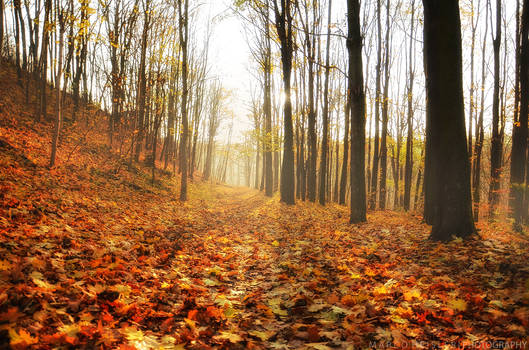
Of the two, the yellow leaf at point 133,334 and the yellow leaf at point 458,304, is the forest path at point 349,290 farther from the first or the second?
the yellow leaf at point 133,334

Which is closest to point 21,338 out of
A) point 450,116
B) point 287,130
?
point 450,116

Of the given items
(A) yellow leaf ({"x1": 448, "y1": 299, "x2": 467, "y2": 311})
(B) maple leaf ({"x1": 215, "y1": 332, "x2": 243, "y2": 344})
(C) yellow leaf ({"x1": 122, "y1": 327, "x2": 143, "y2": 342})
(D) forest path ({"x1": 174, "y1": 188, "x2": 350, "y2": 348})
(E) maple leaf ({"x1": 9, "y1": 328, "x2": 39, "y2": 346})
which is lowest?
(D) forest path ({"x1": 174, "y1": 188, "x2": 350, "y2": 348})

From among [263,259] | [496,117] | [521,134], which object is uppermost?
[496,117]

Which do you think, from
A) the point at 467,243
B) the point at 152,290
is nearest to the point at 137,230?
the point at 152,290

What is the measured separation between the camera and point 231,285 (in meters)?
3.77

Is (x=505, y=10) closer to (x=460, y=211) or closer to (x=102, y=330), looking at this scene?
(x=460, y=211)

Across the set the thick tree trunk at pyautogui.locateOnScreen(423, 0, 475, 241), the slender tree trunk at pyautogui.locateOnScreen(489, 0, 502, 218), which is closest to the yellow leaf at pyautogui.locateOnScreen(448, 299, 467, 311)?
the thick tree trunk at pyautogui.locateOnScreen(423, 0, 475, 241)

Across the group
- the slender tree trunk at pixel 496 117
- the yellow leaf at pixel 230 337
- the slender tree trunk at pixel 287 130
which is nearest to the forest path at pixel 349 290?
the yellow leaf at pixel 230 337

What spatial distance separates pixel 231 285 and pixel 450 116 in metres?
5.05

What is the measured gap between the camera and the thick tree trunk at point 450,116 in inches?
194

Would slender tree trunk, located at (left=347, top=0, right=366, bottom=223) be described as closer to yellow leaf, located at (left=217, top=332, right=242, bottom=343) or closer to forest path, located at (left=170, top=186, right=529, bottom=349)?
forest path, located at (left=170, top=186, right=529, bottom=349)

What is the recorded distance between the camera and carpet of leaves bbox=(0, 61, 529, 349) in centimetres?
214

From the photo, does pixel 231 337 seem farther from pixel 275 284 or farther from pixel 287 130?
pixel 287 130

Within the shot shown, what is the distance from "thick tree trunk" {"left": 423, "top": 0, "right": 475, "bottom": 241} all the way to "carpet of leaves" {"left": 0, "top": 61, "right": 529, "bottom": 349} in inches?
19.7
